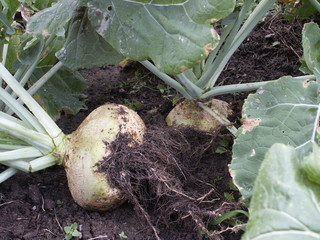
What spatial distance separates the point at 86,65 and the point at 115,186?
0.57 m

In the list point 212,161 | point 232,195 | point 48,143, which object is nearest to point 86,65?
point 48,143

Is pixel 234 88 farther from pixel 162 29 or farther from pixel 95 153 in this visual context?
pixel 95 153

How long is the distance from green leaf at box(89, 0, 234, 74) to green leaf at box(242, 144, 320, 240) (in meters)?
0.62

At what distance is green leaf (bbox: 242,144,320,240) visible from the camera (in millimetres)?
887

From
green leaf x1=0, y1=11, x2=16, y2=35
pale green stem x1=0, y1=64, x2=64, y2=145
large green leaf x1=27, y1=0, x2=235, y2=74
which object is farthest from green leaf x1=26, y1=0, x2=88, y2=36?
pale green stem x1=0, y1=64, x2=64, y2=145

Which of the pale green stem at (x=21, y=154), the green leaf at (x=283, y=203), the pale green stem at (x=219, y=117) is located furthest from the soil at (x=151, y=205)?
the green leaf at (x=283, y=203)

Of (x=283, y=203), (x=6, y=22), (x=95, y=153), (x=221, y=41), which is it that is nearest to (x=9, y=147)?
(x=95, y=153)

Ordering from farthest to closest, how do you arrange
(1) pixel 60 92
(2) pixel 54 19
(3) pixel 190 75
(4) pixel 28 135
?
1. (1) pixel 60 92
2. (3) pixel 190 75
3. (4) pixel 28 135
4. (2) pixel 54 19

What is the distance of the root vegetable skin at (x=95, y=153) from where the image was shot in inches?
65.8

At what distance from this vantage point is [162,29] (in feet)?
4.92

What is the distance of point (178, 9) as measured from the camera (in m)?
1.47

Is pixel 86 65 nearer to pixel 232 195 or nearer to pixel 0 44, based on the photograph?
pixel 0 44

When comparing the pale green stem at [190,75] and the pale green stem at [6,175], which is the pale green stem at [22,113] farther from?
the pale green stem at [190,75]

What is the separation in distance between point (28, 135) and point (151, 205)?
59 centimetres
